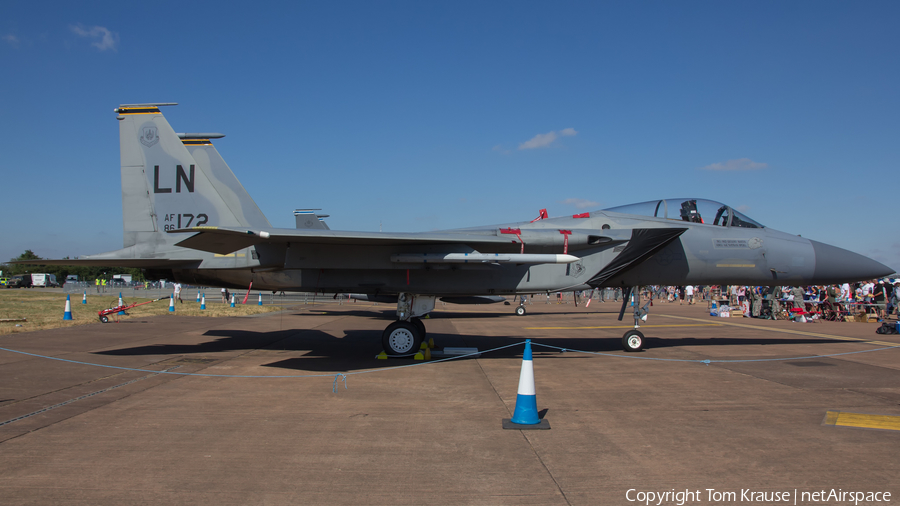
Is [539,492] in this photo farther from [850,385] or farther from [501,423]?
[850,385]

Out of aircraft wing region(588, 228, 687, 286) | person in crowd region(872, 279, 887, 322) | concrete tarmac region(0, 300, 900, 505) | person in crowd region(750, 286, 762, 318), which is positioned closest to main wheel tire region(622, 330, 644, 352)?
concrete tarmac region(0, 300, 900, 505)

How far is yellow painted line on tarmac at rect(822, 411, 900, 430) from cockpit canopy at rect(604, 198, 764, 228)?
530cm

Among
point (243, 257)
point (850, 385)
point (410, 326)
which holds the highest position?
point (243, 257)

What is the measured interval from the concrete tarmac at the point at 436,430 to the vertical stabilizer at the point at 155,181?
2.54 m

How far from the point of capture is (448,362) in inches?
359

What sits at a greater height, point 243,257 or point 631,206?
point 631,206

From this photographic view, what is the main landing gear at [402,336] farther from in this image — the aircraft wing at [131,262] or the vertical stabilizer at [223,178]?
the aircraft wing at [131,262]

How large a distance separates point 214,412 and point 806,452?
566 cm

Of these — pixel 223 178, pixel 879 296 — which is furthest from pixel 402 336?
pixel 879 296

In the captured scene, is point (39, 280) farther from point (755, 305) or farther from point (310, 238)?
point (755, 305)

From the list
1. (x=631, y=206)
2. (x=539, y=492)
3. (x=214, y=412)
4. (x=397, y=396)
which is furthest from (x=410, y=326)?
(x=539, y=492)

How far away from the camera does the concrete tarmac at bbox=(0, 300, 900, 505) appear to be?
3467 millimetres

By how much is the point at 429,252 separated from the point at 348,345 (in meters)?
4.01

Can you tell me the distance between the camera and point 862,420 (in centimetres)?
511
